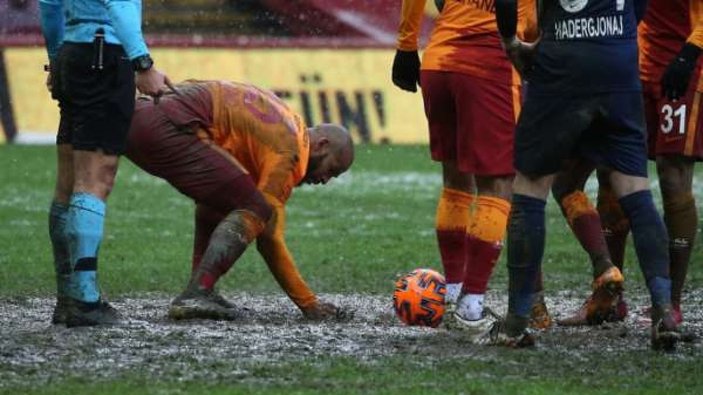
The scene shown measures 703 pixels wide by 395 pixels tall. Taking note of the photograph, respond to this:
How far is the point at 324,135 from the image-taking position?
898 centimetres

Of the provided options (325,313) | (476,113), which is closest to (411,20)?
(476,113)

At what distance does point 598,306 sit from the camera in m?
8.55

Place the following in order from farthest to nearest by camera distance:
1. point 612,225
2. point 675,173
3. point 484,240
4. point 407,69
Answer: point 612,225
point 407,69
point 675,173
point 484,240

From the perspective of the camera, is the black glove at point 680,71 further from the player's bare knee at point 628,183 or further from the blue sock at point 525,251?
the blue sock at point 525,251

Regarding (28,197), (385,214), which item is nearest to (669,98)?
(385,214)

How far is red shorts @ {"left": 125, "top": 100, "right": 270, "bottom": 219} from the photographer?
8.61 metres

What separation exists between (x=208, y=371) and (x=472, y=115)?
2233mm

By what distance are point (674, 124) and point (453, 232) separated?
1.26 metres

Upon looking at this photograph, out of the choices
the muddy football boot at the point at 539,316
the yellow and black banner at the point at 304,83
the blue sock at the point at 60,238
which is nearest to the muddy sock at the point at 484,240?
the muddy football boot at the point at 539,316

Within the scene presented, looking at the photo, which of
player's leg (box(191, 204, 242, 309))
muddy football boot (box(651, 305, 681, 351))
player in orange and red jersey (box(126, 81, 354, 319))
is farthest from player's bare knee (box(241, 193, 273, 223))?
muddy football boot (box(651, 305, 681, 351))

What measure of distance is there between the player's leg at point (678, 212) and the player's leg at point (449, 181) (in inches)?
39.5

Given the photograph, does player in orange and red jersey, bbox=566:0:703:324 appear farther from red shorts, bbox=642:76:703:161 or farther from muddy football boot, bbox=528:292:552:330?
muddy football boot, bbox=528:292:552:330

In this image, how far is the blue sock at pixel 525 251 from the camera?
24.3 feet

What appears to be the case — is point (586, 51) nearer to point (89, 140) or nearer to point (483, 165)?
point (483, 165)
